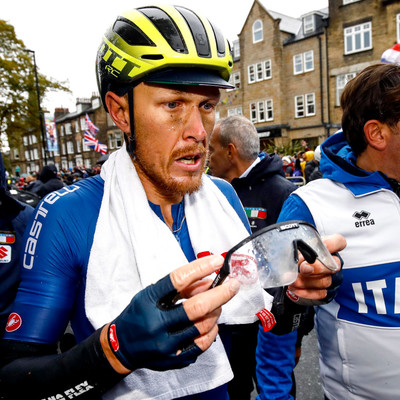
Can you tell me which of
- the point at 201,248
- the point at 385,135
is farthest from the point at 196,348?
the point at 385,135

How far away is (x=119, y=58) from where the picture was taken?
150cm

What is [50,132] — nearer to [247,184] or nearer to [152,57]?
[247,184]

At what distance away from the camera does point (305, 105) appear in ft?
81.6

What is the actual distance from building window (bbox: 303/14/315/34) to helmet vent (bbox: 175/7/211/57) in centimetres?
2704

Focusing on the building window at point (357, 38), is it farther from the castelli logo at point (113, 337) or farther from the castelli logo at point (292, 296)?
the castelli logo at point (113, 337)

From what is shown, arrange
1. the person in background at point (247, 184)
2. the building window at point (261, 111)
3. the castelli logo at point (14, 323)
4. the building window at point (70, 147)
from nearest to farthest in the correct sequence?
the castelli logo at point (14, 323) < the person in background at point (247, 184) < the building window at point (261, 111) < the building window at point (70, 147)

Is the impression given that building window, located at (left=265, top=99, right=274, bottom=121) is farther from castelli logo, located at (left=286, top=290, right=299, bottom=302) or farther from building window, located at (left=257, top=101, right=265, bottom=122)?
castelli logo, located at (left=286, top=290, right=299, bottom=302)

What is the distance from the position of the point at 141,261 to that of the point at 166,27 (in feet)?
Result: 3.32

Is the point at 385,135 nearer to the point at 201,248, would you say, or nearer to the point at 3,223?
the point at 201,248

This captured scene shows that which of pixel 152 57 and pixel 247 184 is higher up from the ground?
pixel 152 57

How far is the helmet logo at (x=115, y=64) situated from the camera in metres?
1.45

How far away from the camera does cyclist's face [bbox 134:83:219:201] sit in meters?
1.42

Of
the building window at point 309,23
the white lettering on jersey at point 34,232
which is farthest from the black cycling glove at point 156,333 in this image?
the building window at point 309,23

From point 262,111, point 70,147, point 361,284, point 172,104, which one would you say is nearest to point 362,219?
point 361,284
